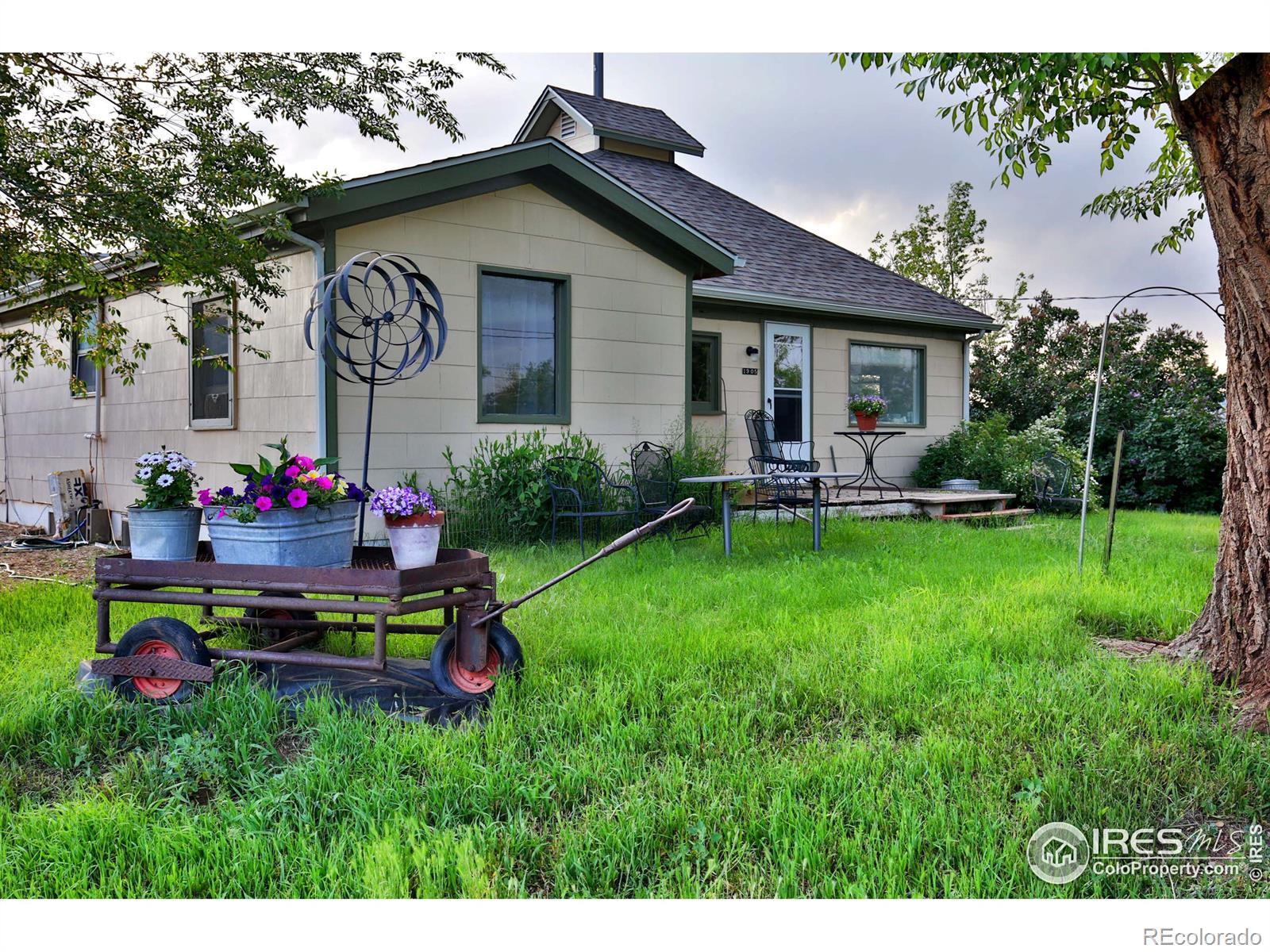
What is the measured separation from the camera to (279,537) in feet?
10.6

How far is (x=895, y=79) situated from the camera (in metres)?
4.62

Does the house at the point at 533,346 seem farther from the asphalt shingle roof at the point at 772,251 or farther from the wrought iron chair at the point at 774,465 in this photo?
the wrought iron chair at the point at 774,465

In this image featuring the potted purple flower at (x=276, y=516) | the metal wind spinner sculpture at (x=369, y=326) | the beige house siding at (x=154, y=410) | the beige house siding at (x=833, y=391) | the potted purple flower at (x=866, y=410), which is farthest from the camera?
the potted purple flower at (x=866, y=410)

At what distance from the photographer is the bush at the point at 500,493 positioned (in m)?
7.13

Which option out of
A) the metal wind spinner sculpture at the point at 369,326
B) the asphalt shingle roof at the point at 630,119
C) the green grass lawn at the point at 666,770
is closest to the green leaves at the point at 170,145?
the metal wind spinner sculpture at the point at 369,326

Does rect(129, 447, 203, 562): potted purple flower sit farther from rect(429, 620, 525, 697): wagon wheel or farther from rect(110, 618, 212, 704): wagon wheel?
rect(429, 620, 525, 697): wagon wheel

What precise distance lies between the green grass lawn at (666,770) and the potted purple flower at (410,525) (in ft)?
1.97

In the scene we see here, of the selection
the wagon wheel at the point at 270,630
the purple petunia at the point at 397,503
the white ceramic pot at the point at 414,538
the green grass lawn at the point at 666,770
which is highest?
the purple petunia at the point at 397,503

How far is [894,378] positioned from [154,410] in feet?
29.1

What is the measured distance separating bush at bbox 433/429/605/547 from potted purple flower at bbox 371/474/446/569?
12.2 ft

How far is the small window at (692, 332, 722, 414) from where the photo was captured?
10227 millimetres

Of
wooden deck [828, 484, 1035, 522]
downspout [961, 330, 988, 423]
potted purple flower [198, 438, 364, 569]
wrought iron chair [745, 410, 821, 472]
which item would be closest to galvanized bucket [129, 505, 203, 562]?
potted purple flower [198, 438, 364, 569]
